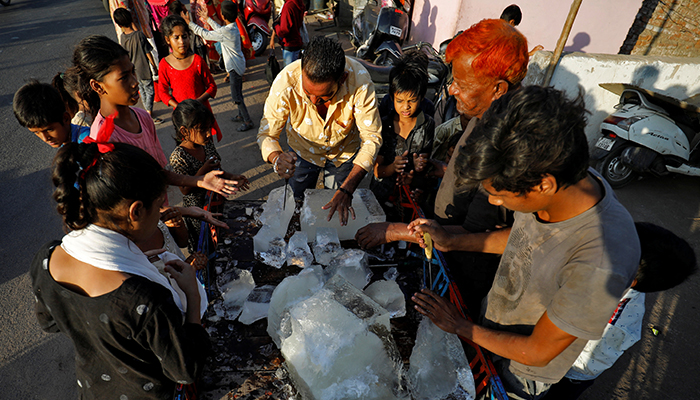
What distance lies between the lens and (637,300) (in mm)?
1627

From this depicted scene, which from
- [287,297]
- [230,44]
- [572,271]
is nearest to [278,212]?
[287,297]

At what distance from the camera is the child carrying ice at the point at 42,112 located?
2.23 metres

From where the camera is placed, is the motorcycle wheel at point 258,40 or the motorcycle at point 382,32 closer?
the motorcycle at point 382,32

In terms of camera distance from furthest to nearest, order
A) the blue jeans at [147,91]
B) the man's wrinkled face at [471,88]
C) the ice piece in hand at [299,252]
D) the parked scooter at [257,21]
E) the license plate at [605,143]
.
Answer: the parked scooter at [257,21] < the blue jeans at [147,91] < the license plate at [605,143] < the ice piece in hand at [299,252] < the man's wrinkled face at [471,88]

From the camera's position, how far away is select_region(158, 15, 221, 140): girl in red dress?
3821 millimetres

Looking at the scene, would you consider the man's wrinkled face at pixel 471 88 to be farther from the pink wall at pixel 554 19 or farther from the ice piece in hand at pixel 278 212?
the pink wall at pixel 554 19

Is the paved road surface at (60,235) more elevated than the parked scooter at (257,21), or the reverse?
the parked scooter at (257,21)

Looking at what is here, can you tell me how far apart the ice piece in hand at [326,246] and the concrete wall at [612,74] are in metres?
4.40

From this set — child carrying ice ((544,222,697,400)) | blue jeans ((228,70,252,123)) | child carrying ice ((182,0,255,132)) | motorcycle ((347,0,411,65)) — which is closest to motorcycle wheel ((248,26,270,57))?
motorcycle ((347,0,411,65))

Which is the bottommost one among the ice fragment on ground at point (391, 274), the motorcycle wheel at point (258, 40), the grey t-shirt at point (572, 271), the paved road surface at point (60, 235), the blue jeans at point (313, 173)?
the paved road surface at point (60, 235)

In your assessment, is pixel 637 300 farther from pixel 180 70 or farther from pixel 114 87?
pixel 180 70

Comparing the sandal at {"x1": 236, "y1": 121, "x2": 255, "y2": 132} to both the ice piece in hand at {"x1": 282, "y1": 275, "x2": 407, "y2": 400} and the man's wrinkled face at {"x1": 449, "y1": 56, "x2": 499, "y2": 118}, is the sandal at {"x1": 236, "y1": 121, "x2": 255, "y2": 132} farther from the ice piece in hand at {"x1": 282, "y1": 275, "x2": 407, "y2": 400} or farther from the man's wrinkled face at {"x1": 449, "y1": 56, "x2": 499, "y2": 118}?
the ice piece in hand at {"x1": 282, "y1": 275, "x2": 407, "y2": 400}

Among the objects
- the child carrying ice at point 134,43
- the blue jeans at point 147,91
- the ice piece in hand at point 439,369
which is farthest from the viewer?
the blue jeans at point 147,91

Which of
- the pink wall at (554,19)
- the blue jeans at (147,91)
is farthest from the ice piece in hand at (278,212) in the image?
the pink wall at (554,19)
